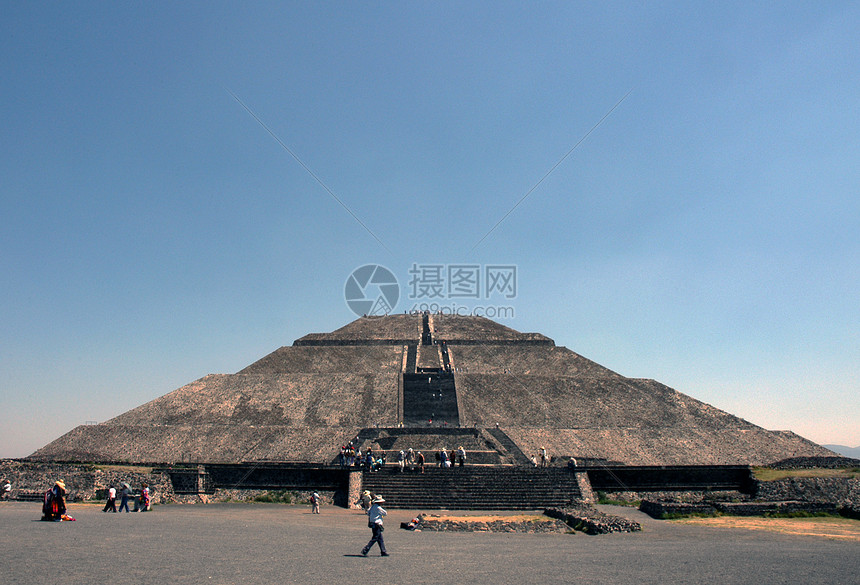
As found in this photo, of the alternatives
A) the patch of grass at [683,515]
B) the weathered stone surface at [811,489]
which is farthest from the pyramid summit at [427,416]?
the patch of grass at [683,515]

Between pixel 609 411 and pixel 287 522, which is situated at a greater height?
pixel 609 411

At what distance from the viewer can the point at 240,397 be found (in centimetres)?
3431

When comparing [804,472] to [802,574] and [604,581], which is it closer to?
[802,574]

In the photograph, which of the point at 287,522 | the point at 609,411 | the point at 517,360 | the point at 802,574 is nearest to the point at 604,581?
the point at 802,574

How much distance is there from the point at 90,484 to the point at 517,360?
2957cm

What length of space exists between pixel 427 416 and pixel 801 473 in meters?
18.1

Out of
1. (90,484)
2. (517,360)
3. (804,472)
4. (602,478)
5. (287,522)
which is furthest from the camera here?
(517,360)

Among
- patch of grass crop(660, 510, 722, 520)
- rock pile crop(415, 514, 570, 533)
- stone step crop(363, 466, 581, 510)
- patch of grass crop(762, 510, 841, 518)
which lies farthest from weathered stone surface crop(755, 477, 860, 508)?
rock pile crop(415, 514, 570, 533)

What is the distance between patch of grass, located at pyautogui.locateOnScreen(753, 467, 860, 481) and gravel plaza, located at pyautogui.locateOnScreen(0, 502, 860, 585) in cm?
1014

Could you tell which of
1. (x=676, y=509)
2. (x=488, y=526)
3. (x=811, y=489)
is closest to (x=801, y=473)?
(x=811, y=489)

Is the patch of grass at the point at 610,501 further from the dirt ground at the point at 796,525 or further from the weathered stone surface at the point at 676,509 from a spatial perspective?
the dirt ground at the point at 796,525

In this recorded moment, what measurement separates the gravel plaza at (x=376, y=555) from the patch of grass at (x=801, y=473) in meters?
10.1

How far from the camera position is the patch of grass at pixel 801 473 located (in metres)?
23.2

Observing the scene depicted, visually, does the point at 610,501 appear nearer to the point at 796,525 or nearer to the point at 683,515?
the point at 683,515
